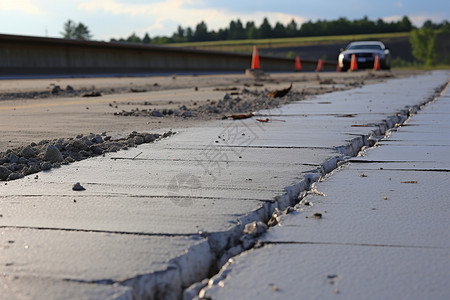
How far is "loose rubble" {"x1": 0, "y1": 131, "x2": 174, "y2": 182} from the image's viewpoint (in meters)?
3.51

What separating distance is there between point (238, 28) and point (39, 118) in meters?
148

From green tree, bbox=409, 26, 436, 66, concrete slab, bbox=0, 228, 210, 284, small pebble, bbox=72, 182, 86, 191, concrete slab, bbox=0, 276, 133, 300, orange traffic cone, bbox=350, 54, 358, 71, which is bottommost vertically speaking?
concrete slab, bbox=0, 276, 133, 300

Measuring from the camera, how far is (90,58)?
22766 mm

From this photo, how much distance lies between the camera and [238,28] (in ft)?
499

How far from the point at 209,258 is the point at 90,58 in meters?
21.6

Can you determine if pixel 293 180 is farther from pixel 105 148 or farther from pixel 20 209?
pixel 105 148

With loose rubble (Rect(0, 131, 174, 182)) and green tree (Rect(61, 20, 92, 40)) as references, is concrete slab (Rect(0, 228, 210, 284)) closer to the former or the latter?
loose rubble (Rect(0, 131, 174, 182))

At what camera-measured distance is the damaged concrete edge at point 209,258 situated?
172 centimetres

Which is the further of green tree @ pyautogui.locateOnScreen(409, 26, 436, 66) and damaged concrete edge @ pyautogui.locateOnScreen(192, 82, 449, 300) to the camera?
green tree @ pyautogui.locateOnScreen(409, 26, 436, 66)

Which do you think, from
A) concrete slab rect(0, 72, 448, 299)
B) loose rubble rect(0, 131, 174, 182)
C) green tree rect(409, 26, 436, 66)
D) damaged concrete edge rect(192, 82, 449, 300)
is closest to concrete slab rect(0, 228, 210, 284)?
concrete slab rect(0, 72, 448, 299)

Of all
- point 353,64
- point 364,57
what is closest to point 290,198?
point 353,64

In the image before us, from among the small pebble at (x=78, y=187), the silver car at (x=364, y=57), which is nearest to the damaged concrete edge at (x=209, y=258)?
the small pebble at (x=78, y=187)

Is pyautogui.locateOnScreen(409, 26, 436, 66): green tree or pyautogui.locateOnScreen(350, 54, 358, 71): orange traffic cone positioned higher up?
pyautogui.locateOnScreen(409, 26, 436, 66): green tree

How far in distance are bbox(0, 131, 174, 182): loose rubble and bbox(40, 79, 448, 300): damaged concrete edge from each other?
1.51 metres
